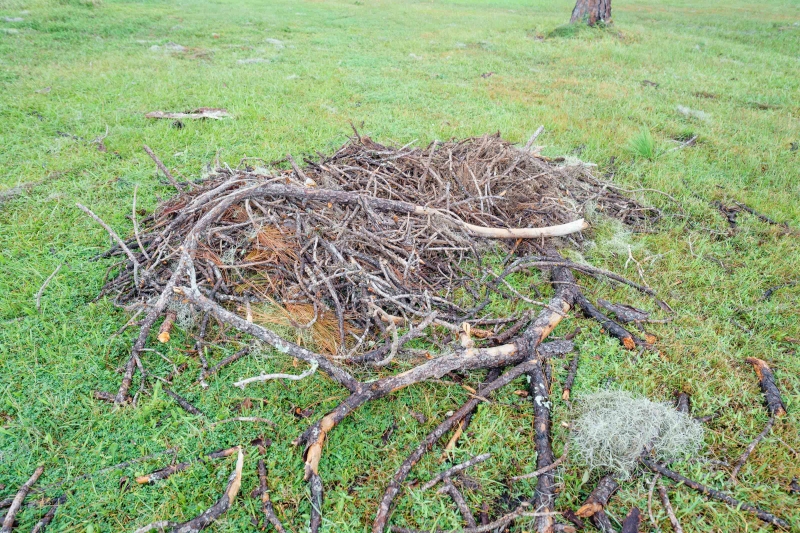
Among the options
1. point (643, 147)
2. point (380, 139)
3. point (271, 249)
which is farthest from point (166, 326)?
point (643, 147)

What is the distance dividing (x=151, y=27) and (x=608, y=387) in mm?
13785

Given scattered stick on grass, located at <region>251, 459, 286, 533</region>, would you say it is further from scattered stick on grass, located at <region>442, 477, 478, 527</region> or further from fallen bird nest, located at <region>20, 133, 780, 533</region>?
scattered stick on grass, located at <region>442, 477, 478, 527</region>

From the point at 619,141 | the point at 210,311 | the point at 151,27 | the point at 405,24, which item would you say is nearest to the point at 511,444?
the point at 210,311

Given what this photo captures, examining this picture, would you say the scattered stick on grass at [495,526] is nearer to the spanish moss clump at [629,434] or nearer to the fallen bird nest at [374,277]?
the fallen bird nest at [374,277]

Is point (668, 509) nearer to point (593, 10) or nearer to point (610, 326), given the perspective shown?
point (610, 326)

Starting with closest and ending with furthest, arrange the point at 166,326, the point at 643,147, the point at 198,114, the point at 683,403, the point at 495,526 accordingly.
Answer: the point at 495,526
the point at 683,403
the point at 166,326
the point at 643,147
the point at 198,114

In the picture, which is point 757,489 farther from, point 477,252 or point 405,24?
point 405,24

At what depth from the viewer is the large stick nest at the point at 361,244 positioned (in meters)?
3.19

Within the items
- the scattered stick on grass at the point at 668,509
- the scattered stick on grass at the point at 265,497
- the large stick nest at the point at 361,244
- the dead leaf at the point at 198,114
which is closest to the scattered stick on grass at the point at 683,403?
the scattered stick on grass at the point at 668,509

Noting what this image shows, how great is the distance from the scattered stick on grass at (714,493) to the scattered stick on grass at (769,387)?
752 mm

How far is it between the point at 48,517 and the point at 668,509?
2.96 meters

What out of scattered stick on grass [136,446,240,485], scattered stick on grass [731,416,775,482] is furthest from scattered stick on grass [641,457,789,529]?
scattered stick on grass [136,446,240,485]

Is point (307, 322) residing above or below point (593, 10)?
below

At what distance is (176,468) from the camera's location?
93.0 inches
